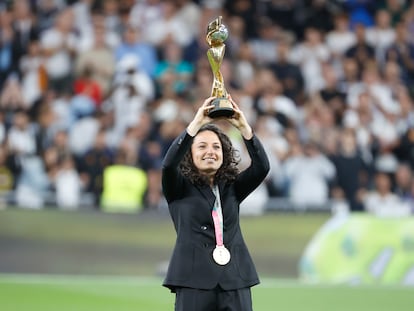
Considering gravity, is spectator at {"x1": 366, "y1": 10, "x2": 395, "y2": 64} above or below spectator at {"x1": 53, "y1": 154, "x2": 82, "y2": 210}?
above

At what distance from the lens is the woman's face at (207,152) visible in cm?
551

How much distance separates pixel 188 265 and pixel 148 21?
10045 millimetres

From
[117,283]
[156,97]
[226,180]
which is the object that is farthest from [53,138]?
[226,180]

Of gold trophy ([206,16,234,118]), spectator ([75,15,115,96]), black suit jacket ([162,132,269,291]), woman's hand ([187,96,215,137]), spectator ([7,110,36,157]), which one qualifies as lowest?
black suit jacket ([162,132,269,291])

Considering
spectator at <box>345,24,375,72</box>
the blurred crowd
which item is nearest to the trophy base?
the blurred crowd

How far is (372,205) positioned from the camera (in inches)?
497

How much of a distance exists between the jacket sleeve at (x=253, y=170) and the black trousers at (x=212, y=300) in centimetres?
61

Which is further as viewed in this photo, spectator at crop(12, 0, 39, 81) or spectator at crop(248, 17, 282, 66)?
spectator at crop(248, 17, 282, 66)

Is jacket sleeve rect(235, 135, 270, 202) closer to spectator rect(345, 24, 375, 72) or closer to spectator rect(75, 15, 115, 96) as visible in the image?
spectator rect(75, 15, 115, 96)

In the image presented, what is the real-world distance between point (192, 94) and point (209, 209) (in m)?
8.43

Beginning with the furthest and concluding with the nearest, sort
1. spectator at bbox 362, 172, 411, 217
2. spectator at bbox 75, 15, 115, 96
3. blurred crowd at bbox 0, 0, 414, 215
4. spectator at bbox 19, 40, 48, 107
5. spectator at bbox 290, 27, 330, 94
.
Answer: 1. spectator at bbox 290, 27, 330, 94
2. spectator at bbox 75, 15, 115, 96
3. spectator at bbox 19, 40, 48, 107
4. spectator at bbox 362, 172, 411, 217
5. blurred crowd at bbox 0, 0, 414, 215

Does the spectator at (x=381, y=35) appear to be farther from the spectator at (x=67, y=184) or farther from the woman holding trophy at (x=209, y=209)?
the woman holding trophy at (x=209, y=209)

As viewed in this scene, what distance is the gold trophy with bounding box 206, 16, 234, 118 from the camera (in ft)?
17.5

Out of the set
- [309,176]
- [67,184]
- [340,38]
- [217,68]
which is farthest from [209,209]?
[340,38]
